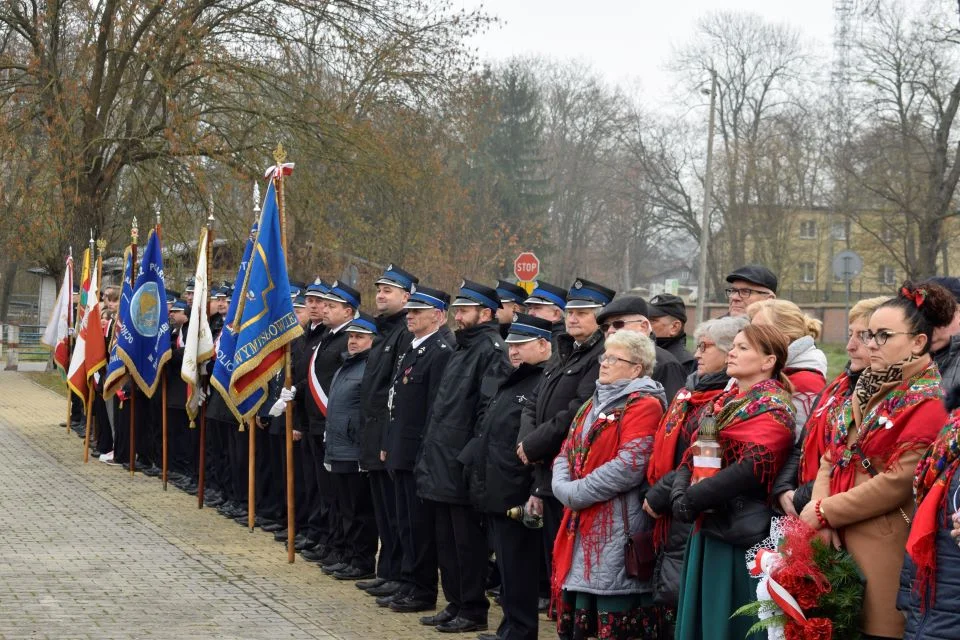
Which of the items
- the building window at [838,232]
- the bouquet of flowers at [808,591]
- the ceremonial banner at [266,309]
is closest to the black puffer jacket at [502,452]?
the bouquet of flowers at [808,591]

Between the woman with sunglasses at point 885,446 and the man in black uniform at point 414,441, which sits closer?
the woman with sunglasses at point 885,446

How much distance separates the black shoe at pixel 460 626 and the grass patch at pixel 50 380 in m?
19.8

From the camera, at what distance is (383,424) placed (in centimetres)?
879

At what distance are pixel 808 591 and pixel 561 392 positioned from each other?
2423 mm

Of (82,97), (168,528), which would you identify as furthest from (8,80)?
(168,528)

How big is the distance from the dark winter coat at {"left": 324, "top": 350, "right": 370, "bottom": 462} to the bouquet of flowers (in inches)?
190

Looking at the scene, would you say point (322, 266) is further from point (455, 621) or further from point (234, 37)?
point (455, 621)

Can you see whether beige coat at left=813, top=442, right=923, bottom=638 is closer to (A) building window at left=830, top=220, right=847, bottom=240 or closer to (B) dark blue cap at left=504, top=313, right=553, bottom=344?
A: (B) dark blue cap at left=504, top=313, right=553, bottom=344

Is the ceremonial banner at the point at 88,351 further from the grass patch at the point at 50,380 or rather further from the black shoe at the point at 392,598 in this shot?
the grass patch at the point at 50,380

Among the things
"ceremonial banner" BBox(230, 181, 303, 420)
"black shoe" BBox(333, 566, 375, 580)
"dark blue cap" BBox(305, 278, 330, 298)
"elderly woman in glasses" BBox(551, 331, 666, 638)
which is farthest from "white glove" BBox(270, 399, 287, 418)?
"elderly woman in glasses" BBox(551, 331, 666, 638)

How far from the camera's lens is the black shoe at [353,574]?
940 centimetres

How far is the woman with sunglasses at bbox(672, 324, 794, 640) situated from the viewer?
5.28m

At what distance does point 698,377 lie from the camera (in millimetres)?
6043

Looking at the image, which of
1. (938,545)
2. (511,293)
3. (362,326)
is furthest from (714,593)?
(362,326)
